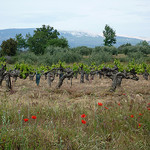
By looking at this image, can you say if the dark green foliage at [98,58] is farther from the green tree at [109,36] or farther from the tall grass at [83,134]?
the green tree at [109,36]

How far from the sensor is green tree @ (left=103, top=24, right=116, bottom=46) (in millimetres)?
73750

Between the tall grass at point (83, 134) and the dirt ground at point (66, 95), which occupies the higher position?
the tall grass at point (83, 134)

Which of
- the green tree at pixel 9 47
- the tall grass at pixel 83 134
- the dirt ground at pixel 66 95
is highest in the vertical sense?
the green tree at pixel 9 47

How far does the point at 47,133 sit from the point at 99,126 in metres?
1.29

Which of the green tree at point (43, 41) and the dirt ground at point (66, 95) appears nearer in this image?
the dirt ground at point (66, 95)

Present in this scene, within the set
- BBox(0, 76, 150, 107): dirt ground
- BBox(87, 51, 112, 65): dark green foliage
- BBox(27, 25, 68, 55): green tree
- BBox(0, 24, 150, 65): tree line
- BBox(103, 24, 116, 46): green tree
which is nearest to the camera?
BBox(0, 76, 150, 107): dirt ground

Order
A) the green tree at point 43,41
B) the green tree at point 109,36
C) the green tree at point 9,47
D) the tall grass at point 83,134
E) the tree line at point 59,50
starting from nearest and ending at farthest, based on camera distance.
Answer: the tall grass at point 83,134 < the tree line at point 59,50 < the green tree at point 9,47 < the green tree at point 43,41 < the green tree at point 109,36

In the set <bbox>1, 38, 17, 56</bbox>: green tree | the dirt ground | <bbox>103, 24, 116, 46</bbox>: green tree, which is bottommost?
the dirt ground

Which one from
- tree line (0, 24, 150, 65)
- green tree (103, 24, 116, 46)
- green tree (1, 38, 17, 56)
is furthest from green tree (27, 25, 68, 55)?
green tree (103, 24, 116, 46)

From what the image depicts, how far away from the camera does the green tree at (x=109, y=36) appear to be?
2904 inches

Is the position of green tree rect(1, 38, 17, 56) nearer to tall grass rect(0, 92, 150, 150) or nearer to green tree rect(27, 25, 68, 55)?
green tree rect(27, 25, 68, 55)

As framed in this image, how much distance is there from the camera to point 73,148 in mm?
3807

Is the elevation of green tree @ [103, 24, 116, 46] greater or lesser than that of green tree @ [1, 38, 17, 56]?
greater

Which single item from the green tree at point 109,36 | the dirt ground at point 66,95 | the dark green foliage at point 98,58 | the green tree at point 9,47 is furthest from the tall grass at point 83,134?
the green tree at point 109,36
